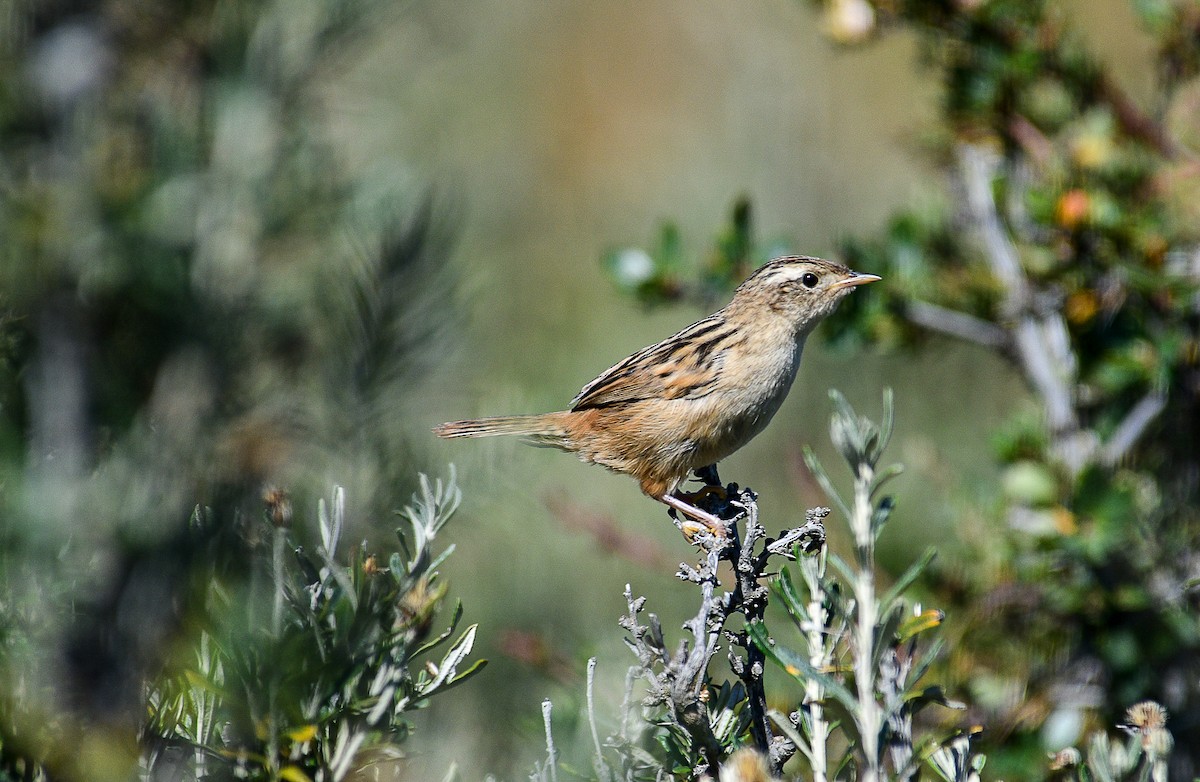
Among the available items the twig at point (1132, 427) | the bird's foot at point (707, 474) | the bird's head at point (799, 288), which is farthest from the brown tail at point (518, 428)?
the twig at point (1132, 427)

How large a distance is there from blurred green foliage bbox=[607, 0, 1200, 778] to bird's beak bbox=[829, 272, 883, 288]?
0.04 metres

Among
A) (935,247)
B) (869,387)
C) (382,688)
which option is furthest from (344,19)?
(869,387)

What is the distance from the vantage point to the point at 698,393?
3555 mm

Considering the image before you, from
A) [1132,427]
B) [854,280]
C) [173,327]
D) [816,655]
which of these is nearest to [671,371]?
[854,280]

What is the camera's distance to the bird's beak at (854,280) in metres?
3.44

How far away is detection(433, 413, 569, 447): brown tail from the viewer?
146 inches

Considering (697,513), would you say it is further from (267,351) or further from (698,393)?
(267,351)

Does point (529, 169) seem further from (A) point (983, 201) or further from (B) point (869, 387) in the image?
(A) point (983, 201)

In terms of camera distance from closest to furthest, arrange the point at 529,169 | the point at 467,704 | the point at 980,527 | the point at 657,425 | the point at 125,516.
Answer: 1. the point at 125,516
2. the point at 980,527
3. the point at 657,425
4. the point at 467,704
5. the point at 529,169

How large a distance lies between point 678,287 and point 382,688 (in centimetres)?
222

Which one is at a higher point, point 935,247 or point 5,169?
point 5,169

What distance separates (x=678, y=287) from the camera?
3.62 m

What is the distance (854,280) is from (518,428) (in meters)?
1.20

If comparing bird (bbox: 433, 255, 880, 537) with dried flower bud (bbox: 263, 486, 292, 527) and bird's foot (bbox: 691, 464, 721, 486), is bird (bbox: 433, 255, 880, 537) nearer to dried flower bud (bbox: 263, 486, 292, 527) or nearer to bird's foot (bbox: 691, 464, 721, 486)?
bird's foot (bbox: 691, 464, 721, 486)
